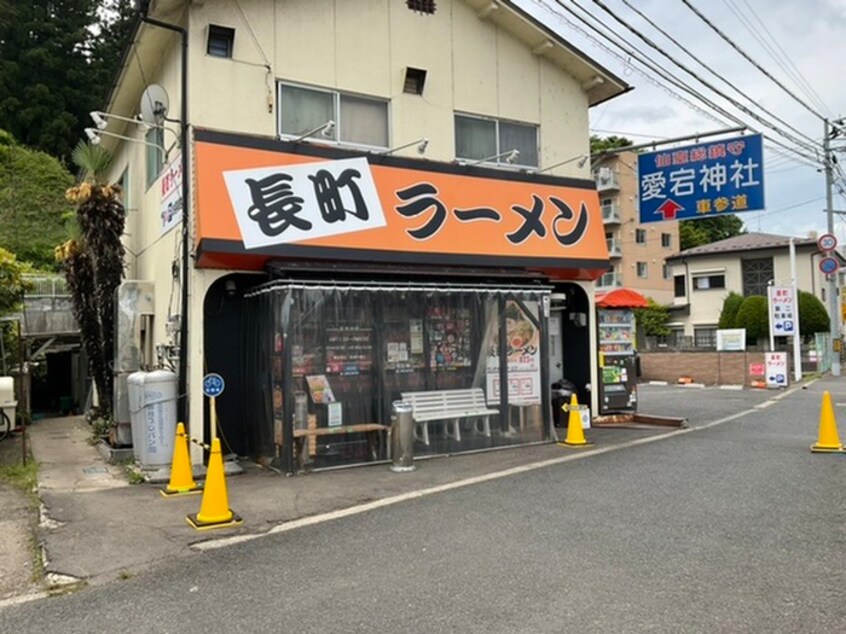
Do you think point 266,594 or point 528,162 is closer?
point 266,594

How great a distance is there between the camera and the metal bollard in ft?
29.6

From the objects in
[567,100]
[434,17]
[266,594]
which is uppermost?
[434,17]

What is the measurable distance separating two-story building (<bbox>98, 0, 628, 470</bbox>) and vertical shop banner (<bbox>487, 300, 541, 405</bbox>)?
26mm

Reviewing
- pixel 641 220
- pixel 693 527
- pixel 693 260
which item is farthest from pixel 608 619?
pixel 693 260

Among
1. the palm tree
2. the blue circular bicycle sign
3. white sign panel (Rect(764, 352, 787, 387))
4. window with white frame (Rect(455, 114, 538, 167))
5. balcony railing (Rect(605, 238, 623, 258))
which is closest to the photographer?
the palm tree

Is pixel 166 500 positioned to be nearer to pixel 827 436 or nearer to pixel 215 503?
pixel 215 503

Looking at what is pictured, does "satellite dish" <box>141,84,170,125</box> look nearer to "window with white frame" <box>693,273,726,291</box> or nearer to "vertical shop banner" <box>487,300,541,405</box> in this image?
"vertical shop banner" <box>487,300,541,405</box>

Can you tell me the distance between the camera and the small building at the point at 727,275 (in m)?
36.1

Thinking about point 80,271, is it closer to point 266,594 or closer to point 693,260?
point 266,594

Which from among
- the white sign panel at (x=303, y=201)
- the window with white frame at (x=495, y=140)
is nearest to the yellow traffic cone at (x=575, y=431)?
the white sign panel at (x=303, y=201)

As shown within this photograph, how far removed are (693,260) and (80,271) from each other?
3583cm

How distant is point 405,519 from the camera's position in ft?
21.3

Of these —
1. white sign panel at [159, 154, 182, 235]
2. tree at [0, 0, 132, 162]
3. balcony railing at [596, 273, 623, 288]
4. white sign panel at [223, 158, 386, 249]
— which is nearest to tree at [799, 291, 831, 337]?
balcony railing at [596, 273, 623, 288]

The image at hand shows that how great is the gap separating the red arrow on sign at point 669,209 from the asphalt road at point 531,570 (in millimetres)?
5677
